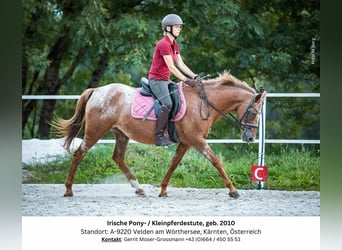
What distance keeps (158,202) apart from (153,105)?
0.84 m

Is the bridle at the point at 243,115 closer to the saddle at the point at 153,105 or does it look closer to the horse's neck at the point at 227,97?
the horse's neck at the point at 227,97

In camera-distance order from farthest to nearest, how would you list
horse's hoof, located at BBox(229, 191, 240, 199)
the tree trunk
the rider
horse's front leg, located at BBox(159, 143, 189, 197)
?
the tree trunk → horse's front leg, located at BBox(159, 143, 189, 197) → horse's hoof, located at BBox(229, 191, 240, 199) → the rider

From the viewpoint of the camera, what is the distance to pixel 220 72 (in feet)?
26.9

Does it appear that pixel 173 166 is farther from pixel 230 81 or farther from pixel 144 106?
pixel 230 81

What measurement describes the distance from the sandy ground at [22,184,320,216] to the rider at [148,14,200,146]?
0.54m

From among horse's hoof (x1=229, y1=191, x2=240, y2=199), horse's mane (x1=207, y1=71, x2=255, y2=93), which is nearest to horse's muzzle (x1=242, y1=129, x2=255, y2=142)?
horse's mane (x1=207, y1=71, x2=255, y2=93)

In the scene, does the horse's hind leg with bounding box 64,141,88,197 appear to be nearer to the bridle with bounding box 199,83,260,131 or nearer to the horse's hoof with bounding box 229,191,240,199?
the bridle with bounding box 199,83,260,131

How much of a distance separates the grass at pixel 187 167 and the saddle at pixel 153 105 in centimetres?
29

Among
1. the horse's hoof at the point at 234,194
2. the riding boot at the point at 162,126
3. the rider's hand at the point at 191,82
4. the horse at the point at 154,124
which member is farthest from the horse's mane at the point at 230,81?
the horse's hoof at the point at 234,194

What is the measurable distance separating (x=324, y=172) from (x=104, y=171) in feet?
6.29

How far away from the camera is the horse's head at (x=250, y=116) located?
7902 mm

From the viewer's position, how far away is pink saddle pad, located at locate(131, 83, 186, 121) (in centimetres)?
793

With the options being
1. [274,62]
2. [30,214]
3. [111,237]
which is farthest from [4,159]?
[274,62]

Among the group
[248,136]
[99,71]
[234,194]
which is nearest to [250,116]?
[248,136]
